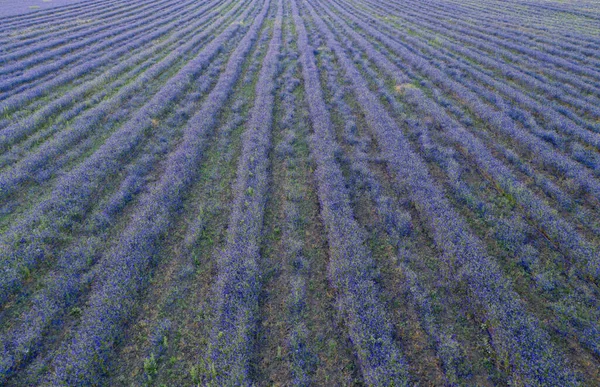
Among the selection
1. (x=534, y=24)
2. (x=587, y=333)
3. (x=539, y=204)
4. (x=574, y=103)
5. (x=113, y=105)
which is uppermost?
(x=534, y=24)

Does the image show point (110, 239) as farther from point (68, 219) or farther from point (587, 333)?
point (587, 333)

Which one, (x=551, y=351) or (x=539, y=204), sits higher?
(x=539, y=204)

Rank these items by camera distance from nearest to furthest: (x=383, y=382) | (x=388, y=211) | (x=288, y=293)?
(x=383, y=382) < (x=288, y=293) < (x=388, y=211)

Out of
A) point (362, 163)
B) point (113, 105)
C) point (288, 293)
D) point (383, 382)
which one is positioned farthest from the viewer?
point (113, 105)

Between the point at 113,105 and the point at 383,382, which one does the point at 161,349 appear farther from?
the point at 113,105

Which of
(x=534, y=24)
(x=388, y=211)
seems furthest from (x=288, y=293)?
(x=534, y=24)

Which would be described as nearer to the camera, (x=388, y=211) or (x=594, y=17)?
(x=388, y=211)
